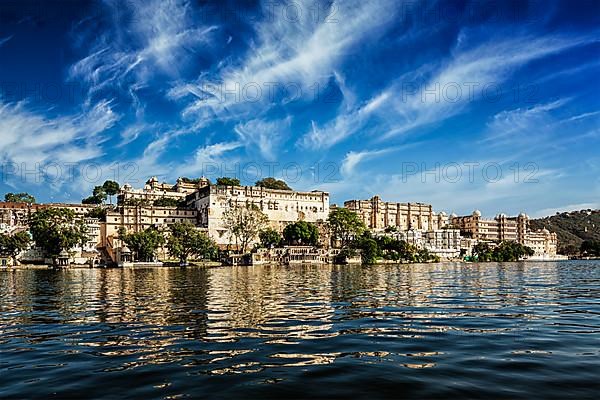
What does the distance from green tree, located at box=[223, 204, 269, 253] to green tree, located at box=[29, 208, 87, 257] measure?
35693mm

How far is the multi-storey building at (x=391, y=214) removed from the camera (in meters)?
181

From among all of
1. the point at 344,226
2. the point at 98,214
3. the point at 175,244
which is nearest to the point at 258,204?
the point at 344,226

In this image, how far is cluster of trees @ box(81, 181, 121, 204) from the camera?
164 meters

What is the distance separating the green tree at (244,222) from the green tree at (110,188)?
166 ft

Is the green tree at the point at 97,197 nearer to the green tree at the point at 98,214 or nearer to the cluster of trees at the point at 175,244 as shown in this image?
the green tree at the point at 98,214

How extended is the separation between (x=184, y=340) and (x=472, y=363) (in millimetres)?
8146

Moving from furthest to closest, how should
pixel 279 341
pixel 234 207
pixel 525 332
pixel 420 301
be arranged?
pixel 234 207 < pixel 420 301 < pixel 525 332 < pixel 279 341

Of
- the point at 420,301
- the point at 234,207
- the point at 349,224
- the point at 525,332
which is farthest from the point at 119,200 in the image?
the point at 525,332

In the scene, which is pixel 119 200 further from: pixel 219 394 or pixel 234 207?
pixel 219 394

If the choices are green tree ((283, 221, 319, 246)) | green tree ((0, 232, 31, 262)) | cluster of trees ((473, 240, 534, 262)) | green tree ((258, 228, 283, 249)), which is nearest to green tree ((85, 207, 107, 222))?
green tree ((0, 232, 31, 262))

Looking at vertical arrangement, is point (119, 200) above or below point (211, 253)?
above

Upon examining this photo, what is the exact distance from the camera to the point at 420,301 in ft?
84.3

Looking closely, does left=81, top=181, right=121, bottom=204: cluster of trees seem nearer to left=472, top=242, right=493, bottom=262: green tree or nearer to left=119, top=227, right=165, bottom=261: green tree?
left=119, top=227, right=165, bottom=261: green tree

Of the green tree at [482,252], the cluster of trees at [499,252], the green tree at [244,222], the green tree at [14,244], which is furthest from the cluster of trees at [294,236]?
the cluster of trees at [499,252]
